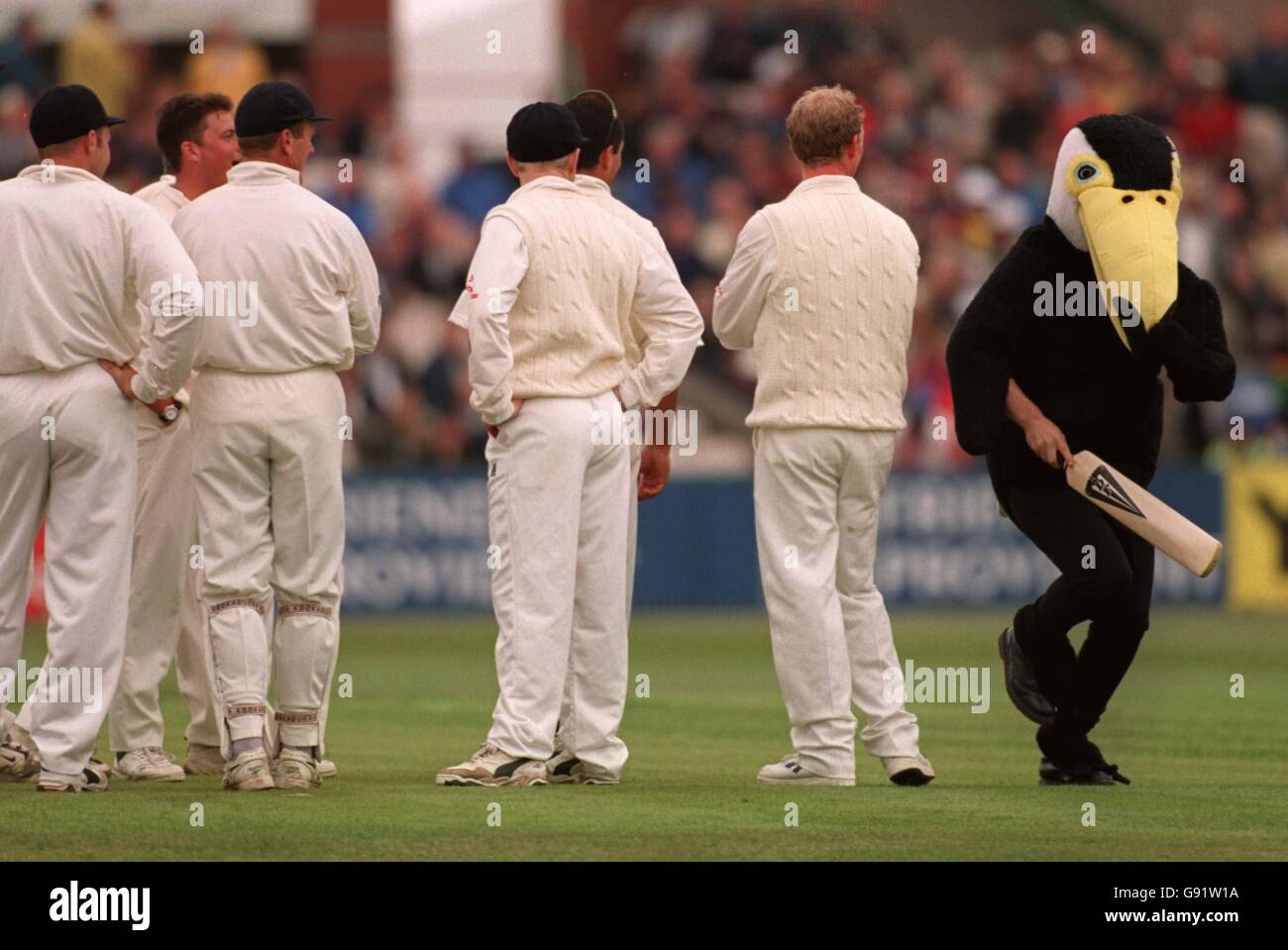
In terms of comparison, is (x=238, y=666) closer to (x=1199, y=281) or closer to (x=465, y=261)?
(x=1199, y=281)

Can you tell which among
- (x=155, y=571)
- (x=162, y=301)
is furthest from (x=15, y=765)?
(x=162, y=301)

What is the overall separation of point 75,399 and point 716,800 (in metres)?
2.88

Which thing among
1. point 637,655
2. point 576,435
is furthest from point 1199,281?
point 637,655

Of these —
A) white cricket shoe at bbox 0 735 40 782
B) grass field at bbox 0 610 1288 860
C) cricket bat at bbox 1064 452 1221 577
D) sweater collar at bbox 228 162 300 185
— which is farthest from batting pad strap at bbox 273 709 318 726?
cricket bat at bbox 1064 452 1221 577

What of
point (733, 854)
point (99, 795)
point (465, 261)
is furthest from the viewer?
point (465, 261)

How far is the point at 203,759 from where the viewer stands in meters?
10.8

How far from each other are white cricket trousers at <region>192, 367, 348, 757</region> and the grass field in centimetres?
46

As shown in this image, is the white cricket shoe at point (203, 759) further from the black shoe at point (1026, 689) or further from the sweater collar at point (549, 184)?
the black shoe at point (1026, 689)

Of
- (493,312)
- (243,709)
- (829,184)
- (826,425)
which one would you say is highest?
(829,184)

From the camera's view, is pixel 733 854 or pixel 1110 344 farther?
pixel 1110 344

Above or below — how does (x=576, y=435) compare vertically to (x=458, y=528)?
above

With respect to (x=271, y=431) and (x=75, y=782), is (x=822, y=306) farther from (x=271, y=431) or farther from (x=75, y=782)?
(x=75, y=782)

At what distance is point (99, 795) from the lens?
9578 millimetres

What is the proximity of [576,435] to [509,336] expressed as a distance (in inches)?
18.9
